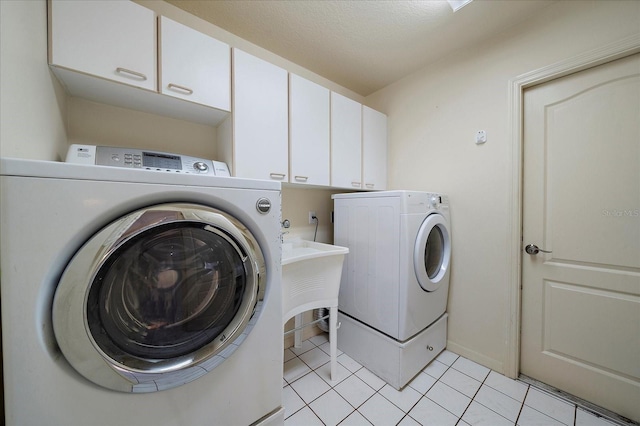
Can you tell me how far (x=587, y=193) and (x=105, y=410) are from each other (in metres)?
2.40

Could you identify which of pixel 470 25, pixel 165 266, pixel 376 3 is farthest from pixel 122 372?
pixel 470 25

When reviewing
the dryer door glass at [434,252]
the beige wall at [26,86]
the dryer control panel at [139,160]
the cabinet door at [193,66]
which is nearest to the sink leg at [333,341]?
the dryer door glass at [434,252]

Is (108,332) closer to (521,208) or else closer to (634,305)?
(521,208)

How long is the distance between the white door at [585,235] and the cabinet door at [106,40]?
2319 millimetres

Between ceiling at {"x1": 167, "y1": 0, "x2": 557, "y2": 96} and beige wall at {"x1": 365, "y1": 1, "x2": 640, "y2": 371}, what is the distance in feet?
0.50

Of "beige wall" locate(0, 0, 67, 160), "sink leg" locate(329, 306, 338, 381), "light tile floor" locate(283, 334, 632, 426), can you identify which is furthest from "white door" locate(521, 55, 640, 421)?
"beige wall" locate(0, 0, 67, 160)

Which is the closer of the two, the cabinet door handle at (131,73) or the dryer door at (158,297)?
the dryer door at (158,297)

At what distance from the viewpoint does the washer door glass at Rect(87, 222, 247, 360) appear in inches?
23.6

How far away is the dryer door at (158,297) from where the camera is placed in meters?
0.54

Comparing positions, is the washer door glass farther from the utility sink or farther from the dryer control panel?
the dryer control panel

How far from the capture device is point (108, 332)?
0.60 m

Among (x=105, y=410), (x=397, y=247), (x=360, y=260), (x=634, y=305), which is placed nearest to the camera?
(x=105, y=410)

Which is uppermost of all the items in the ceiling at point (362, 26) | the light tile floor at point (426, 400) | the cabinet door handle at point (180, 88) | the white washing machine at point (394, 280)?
the ceiling at point (362, 26)

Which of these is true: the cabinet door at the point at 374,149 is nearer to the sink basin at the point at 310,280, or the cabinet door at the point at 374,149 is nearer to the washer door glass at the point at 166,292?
the sink basin at the point at 310,280
